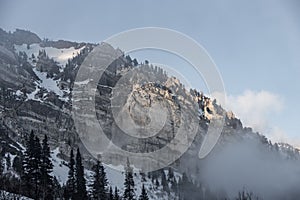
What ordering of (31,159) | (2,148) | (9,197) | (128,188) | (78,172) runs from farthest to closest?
1. (2,148)
2. (128,188)
3. (78,172)
4. (31,159)
5. (9,197)

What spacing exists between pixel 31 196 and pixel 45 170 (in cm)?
498

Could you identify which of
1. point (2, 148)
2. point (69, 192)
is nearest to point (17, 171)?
point (2, 148)

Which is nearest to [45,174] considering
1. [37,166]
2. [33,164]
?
[37,166]

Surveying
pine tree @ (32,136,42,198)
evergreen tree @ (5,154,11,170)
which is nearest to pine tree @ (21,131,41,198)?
pine tree @ (32,136,42,198)

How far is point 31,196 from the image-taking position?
85.4 metres

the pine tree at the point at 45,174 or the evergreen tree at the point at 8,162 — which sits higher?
the evergreen tree at the point at 8,162

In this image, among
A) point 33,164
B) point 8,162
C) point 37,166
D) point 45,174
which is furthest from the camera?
point 8,162

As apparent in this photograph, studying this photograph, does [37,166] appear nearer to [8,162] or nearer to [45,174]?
[45,174]

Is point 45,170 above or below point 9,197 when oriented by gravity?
above

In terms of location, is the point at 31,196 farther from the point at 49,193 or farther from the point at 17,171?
the point at 17,171

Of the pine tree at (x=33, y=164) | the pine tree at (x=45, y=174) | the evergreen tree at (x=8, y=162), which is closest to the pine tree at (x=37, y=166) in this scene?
the pine tree at (x=33, y=164)

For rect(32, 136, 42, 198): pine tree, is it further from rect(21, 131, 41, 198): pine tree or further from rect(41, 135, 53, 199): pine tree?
rect(41, 135, 53, 199): pine tree

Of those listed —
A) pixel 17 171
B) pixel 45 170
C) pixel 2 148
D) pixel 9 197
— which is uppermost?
pixel 2 148

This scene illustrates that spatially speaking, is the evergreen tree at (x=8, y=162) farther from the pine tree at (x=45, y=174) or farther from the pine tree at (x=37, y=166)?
the pine tree at (x=37, y=166)
